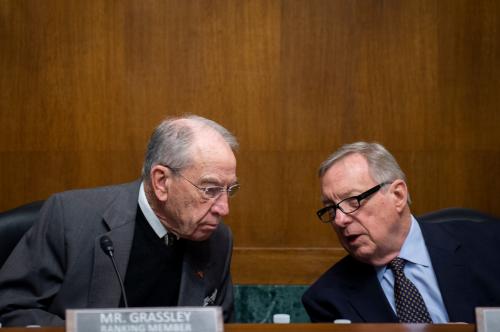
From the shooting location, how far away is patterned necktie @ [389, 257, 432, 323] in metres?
2.84

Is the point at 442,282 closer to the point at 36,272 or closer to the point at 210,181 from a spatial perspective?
the point at 210,181

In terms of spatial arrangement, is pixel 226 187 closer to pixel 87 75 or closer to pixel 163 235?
pixel 163 235

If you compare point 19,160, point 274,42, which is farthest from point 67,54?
point 274,42

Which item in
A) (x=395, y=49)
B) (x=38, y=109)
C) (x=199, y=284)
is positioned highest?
(x=395, y=49)

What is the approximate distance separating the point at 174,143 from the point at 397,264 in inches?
35.4

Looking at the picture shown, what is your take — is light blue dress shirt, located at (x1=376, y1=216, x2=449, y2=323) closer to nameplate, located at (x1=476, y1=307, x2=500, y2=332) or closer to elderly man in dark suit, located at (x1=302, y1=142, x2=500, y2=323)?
elderly man in dark suit, located at (x1=302, y1=142, x2=500, y2=323)

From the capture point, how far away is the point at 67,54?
408cm

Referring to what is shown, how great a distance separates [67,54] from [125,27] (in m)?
0.31

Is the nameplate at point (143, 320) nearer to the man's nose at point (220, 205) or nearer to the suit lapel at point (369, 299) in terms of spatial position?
the man's nose at point (220, 205)

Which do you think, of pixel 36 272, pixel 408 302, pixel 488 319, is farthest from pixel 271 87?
pixel 488 319

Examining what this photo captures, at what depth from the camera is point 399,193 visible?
3047mm

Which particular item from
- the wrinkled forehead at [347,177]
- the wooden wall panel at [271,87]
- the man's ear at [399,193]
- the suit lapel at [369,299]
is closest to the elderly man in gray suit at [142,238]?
the wrinkled forehead at [347,177]

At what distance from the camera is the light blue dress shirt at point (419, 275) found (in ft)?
9.60

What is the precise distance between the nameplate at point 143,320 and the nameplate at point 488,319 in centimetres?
61
